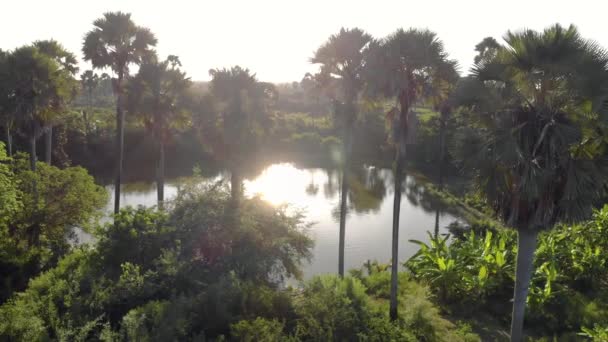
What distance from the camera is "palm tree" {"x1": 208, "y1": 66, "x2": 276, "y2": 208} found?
17094 mm

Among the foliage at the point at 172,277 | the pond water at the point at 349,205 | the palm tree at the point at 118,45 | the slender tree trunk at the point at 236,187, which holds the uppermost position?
the palm tree at the point at 118,45

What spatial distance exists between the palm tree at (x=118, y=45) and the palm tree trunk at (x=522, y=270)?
55.6 ft

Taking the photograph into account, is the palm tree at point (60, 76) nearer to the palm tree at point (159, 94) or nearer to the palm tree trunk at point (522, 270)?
the palm tree at point (159, 94)

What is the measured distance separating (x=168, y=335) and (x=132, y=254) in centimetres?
554

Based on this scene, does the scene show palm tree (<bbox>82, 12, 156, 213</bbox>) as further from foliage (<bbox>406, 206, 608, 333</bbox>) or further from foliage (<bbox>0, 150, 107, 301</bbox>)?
foliage (<bbox>406, 206, 608, 333</bbox>)

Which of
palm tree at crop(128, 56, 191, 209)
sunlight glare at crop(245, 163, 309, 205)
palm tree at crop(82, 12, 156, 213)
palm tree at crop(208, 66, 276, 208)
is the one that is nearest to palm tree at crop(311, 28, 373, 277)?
palm tree at crop(208, 66, 276, 208)

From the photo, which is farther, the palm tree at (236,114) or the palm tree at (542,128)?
the palm tree at (236,114)

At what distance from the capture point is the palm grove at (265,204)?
8688 millimetres

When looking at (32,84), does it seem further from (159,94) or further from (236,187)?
(236,187)

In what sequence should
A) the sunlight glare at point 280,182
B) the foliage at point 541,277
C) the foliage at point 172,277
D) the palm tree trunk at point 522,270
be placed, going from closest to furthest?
the foliage at point 172,277 → the palm tree trunk at point 522,270 → the foliage at point 541,277 → the sunlight glare at point 280,182

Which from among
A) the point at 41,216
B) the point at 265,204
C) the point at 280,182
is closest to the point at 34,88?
the point at 41,216

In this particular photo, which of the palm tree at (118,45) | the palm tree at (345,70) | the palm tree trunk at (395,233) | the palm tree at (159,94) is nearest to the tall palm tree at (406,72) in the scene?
the palm tree trunk at (395,233)

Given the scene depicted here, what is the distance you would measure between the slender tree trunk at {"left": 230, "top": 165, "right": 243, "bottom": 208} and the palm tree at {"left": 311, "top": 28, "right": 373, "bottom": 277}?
13.0 feet

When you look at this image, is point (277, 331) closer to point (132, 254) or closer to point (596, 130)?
point (132, 254)
